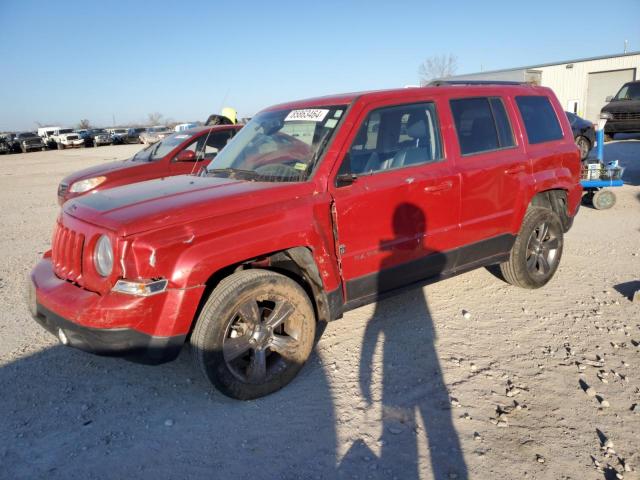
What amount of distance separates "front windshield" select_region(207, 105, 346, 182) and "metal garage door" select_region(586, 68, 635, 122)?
30116 millimetres

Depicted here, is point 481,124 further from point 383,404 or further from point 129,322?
point 129,322

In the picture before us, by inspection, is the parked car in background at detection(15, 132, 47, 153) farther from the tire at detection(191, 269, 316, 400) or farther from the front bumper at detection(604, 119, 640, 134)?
the tire at detection(191, 269, 316, 400)

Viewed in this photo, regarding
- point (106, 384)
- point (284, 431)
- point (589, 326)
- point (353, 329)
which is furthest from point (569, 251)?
point (106, 384)

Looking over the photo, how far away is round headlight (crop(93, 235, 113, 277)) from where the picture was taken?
2886 millimetres

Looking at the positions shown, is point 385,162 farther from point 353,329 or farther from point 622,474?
point 622,474

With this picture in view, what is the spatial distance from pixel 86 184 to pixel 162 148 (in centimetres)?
145

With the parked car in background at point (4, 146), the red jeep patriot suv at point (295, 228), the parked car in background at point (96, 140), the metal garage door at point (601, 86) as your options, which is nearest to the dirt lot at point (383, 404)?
the red jeep patriot suv at point (295, 228)

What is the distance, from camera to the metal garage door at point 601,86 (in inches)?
1116

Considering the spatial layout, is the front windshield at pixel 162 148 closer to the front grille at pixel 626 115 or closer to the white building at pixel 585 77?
the front grille at pixel 626 115

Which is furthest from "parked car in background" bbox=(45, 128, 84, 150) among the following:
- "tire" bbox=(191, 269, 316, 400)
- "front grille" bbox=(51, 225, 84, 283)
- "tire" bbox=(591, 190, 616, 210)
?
"tire" bbox=(191, 269, 316, 400)

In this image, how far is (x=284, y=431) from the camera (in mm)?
2904

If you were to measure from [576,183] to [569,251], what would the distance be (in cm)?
141

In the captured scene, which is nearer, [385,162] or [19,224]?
[385,162]

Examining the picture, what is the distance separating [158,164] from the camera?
321 inches
